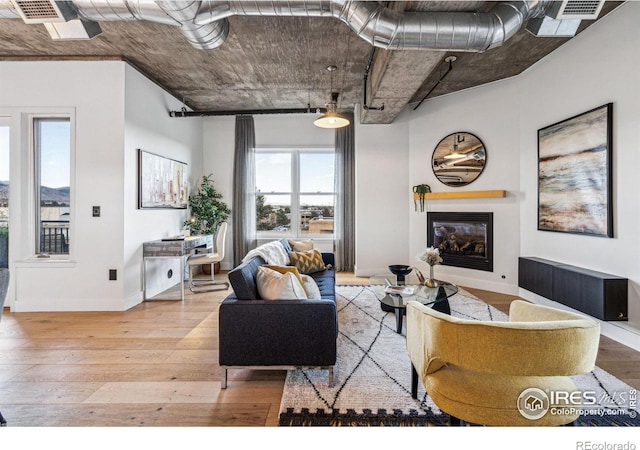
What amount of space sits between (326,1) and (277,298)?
214 cm

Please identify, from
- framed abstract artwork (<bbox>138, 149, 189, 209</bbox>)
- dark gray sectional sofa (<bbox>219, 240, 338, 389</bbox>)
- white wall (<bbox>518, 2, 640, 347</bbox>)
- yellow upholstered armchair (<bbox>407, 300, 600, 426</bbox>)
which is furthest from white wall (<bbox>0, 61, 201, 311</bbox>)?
white wall (<bbox>518, 2, 640, 347</bbox>)

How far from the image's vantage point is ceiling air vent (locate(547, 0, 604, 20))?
2122 mm

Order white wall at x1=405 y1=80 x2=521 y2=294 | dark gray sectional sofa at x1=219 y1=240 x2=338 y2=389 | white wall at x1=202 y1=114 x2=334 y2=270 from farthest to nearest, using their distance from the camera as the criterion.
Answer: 1. white wall at x1=202 y1=114 x2=334 y2=270
2. white wall at x1=405 y1=80 x2=521 y2=294
3. dark gray sectional sofa at x1=219 y1=240 x2=338 y2=389

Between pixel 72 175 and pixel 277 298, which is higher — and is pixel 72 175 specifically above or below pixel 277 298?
above

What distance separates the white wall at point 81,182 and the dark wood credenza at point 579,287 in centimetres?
494

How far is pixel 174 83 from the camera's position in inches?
175

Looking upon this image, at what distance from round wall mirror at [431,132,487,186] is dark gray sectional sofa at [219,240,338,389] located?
375 centimetres

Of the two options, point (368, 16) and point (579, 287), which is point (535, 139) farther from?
point (368, 16)

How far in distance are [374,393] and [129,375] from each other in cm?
180

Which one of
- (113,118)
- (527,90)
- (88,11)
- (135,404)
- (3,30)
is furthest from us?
(527,90)

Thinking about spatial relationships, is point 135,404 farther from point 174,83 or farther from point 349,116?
point 349,116

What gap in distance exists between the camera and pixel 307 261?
12.5 ft

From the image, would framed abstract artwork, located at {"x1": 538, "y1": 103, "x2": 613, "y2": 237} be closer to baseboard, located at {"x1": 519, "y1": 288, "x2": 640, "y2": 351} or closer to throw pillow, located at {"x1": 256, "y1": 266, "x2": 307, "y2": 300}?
baseboard, located at {"x1": 519, "y1": 288, "x2": 640, "y2": 351}
